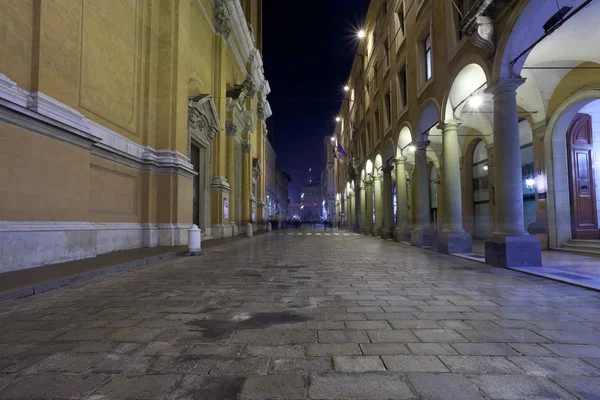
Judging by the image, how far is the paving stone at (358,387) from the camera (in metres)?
1.95

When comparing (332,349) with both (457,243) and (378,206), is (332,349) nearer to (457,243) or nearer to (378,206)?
(457,243)

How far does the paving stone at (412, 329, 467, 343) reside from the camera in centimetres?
285

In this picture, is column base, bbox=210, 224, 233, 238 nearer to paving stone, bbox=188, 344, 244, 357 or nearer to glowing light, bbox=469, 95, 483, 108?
glowing light, bbox=469, 95, 483, 108

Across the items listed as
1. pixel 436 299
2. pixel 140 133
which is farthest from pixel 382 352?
pixel 140 133

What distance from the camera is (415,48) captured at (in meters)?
13.6

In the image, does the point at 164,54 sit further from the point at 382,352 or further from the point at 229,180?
the point at 382,352

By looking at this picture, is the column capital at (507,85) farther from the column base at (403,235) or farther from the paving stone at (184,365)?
the column base at (403,235)

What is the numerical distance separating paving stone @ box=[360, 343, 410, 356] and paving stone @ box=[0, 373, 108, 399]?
1.89 meters

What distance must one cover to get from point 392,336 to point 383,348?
0.32 meters

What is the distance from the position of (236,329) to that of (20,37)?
7.09 m

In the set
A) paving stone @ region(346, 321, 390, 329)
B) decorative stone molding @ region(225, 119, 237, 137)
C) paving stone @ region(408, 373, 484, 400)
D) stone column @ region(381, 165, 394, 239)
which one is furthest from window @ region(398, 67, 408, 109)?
paving stone @ region(408, 373, 484, 400)

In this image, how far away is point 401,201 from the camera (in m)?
15.8

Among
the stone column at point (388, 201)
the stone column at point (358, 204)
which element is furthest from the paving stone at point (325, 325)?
the stone column at point (358, 204)

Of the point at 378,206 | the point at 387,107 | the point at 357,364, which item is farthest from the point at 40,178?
the point at 378,206
